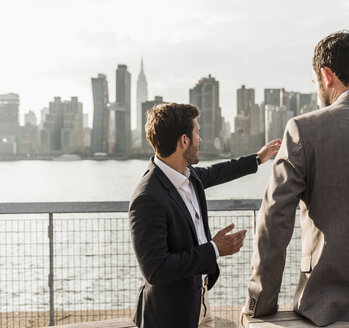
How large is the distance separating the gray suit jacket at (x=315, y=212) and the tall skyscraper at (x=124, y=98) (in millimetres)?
89732

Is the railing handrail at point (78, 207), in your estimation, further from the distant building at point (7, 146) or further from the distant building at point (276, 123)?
the distant building at point (7, 146)

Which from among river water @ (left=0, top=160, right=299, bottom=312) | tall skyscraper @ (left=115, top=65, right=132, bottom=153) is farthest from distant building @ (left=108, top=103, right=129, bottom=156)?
river water @ (left=0, top=160, right=299, bottom=312)

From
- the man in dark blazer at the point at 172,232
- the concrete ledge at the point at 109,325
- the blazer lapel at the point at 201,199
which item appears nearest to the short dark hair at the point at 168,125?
the man in dark blazer at the point at 172,232

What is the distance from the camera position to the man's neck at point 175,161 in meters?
2.31

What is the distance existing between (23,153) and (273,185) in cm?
9811

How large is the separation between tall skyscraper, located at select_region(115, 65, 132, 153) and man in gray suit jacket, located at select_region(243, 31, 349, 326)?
294 ft

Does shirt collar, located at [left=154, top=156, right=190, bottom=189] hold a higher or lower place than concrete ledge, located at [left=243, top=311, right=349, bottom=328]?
higher

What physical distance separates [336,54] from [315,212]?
1.90 feet

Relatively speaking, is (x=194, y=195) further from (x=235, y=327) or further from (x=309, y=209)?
(x=235, y=327)

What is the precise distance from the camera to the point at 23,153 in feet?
312

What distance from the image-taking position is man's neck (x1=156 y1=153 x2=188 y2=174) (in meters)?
2.31

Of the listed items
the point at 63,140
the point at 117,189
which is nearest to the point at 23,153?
the point at 63,140

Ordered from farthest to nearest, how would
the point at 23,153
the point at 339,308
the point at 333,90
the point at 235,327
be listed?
the point at 23,153 < the point at 235,327 < the point at 333,90 < the point at 339,308

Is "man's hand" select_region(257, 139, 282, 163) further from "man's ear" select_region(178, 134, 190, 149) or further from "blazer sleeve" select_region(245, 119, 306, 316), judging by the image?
"blazer sleeve" select_region(245, 119, 306, 316)
